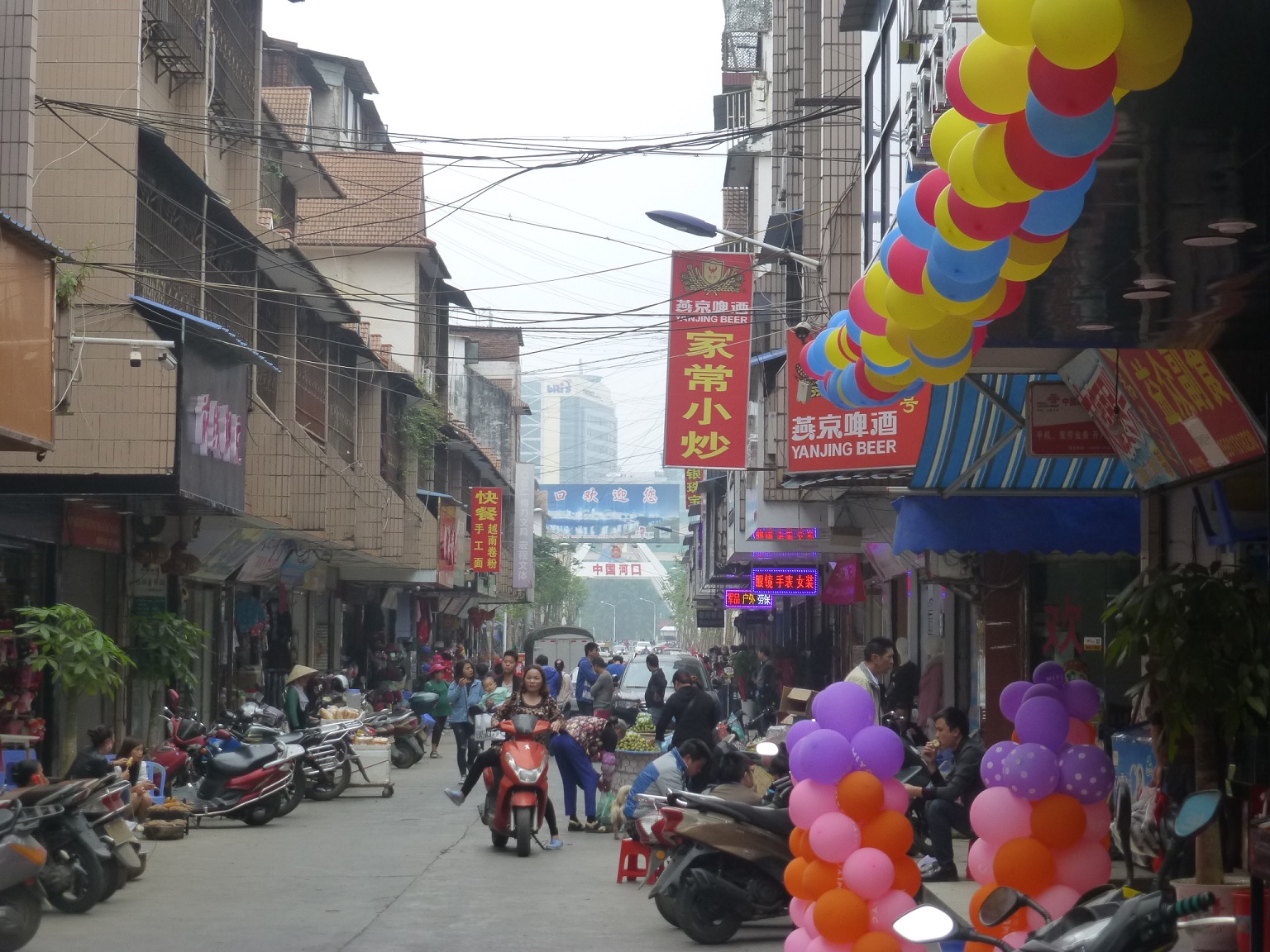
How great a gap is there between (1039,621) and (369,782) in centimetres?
864

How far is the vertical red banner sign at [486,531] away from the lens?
43.2 m

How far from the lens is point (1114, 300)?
23.2ft

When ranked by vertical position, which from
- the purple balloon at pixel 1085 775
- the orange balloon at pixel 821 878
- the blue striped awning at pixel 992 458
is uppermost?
the blue striped awning at pixel 992 458

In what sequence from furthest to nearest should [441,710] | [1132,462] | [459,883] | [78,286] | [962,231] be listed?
[441,710] → [78,286] → [459,883] → [1132,462] → [962,231]

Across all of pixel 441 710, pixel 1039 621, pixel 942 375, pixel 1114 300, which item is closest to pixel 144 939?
pixel 942 375

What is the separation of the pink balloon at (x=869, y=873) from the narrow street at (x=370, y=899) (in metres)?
2.00

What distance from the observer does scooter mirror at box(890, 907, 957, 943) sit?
12.7 feet

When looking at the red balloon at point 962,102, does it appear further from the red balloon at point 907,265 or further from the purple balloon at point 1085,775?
the purple balloon at point 1085,775

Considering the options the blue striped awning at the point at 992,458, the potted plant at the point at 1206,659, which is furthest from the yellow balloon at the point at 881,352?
the blue striped awning at the point at 992,458

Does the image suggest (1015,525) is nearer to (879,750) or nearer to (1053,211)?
(879,750)

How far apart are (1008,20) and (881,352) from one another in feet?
9.78

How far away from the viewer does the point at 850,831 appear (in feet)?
24.9

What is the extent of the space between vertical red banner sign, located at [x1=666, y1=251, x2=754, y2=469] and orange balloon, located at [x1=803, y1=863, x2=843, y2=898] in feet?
40.6

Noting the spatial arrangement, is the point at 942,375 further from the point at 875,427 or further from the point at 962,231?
the point at 875,427
